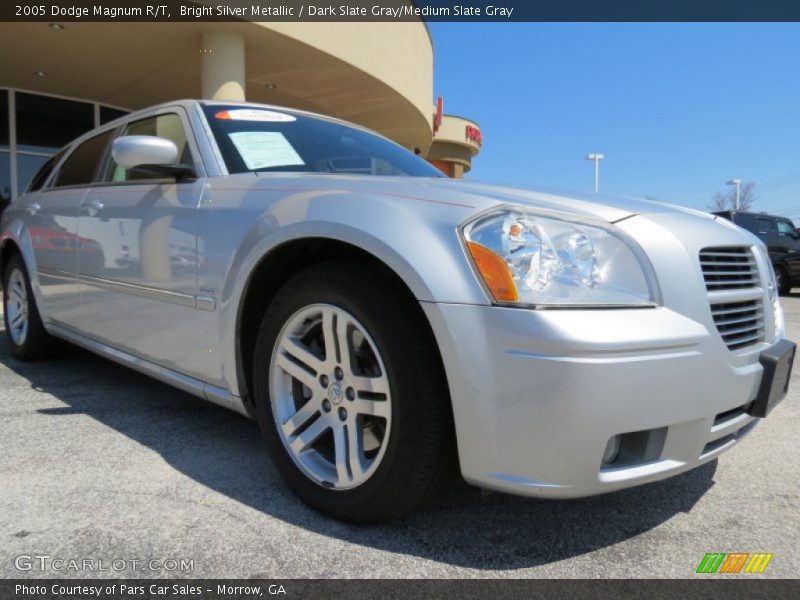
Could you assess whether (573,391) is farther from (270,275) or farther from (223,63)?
(223,63)

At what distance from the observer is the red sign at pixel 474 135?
27.5m

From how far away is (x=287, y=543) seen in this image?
1804 millimetres

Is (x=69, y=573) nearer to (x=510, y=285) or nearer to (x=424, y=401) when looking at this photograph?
(x=424, y=401)

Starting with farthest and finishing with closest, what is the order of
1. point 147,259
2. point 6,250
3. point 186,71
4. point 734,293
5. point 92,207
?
1. point 186,71
2. point 6,250
3. point 92,207
4. point 147,259
5. point 734,293

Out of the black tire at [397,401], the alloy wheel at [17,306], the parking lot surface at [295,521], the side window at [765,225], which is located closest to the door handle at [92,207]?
the parking lot surface at [295,521]

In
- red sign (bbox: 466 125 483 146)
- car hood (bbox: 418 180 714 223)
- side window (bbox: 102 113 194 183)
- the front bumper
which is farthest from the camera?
red sign (bbox: 466 125 483 146)

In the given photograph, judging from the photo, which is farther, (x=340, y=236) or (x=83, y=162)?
(x=83, y=162)

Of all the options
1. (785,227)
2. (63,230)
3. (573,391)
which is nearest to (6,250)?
(63,230)

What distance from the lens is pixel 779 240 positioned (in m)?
14.1

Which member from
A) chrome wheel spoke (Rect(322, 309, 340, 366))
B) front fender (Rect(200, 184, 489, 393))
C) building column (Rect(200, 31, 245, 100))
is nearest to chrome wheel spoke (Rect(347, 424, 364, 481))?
chrome wheel spoke (Rect(322, 309, 340, 366))

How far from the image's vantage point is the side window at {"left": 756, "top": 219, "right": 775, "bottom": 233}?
1445 cm

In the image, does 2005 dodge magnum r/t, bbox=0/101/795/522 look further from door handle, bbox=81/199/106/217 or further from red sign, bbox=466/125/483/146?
red sign, bbox=466/125/483/146

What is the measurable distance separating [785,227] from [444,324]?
16.2 meters

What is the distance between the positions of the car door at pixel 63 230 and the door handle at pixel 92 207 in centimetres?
13
